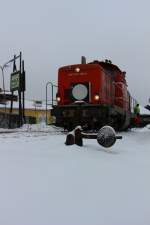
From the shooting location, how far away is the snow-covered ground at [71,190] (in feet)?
15.1

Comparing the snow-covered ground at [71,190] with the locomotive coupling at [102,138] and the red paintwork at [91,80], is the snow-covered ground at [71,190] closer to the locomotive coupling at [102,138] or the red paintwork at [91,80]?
the locomotive coupling at [102,138]

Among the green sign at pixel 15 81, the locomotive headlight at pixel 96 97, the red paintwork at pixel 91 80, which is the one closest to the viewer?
the locomotive headlight at pixel 96 97

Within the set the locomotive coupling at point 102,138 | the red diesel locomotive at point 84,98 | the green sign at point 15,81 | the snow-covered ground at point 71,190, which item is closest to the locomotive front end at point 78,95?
the red diesel locomotive at point 84,98

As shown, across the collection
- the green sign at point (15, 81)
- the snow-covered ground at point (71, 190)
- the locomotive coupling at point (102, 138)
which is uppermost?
the green sign at point (15, 81)

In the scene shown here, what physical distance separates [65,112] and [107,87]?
9.05 feet

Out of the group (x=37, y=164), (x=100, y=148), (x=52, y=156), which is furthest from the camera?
(x=100, y=148)

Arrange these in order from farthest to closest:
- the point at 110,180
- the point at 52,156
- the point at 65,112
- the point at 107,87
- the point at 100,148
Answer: the point at 107,87 < the point at 65,112 < the point at 100,148 < the point at 52,156 < the point at 110,180

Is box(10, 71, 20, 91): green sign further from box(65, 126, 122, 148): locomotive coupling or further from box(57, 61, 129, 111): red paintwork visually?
box(65, 126, 122, 148): locomotive coupling

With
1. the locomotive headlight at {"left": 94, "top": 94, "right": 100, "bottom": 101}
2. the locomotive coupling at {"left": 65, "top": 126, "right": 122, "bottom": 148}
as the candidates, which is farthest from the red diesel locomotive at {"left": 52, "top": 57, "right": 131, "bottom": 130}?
the locomotive coupling at {"left": 65, "top": 126, "right": 122, "bottom": 148}

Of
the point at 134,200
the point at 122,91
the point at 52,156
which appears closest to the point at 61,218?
the point at 134,200

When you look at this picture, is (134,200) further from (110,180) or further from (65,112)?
(65,112)

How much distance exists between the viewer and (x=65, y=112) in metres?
17.5

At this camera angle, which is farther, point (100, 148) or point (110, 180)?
point (100, 148)

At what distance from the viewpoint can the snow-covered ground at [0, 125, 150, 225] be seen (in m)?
4.62
